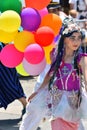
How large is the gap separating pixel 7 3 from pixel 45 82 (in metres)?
0.83

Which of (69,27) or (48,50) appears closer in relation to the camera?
(69,27)

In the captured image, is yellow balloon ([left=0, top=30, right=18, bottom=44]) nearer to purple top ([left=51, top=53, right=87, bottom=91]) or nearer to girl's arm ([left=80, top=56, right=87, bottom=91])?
purple top ([left=51, top=53, right=87, bottom=91])

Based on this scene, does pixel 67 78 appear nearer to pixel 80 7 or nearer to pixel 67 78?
pixel 67 78

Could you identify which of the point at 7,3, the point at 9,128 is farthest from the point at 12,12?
the point at 9,128

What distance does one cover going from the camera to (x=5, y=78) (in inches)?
257

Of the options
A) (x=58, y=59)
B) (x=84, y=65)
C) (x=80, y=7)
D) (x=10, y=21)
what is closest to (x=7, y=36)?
(x=10, y=21)

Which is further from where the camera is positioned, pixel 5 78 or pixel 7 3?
pixel 5 78

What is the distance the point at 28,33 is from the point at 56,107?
725 millimetres

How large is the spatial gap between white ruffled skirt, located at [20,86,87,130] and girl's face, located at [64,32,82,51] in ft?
1.37

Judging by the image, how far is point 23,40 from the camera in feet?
14.7

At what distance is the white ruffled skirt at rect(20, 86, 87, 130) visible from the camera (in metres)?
4.44

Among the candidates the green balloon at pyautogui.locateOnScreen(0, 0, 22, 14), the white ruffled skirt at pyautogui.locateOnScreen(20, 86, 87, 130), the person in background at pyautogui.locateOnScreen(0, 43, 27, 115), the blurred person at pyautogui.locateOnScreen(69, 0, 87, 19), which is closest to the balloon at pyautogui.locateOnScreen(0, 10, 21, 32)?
the green balloon at pyautogui.locateOnScreen(0, 0, 22, 14)

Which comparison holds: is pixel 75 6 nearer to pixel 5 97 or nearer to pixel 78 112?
pixel 5 97

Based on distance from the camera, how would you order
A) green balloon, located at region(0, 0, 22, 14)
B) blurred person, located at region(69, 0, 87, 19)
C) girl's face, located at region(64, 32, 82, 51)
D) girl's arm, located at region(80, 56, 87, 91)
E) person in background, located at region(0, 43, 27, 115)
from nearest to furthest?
1. girl's arm, located at region(80, 56, 87, 91)
2. girl's face, located at region(64, 32, 82, 51)
3. green balloon, located at region(0, 0, 22, 14)
4. person in background, located at region(0, 43, 27, 115)
5. blurred person, located at region(69, 0, 87, 19)
